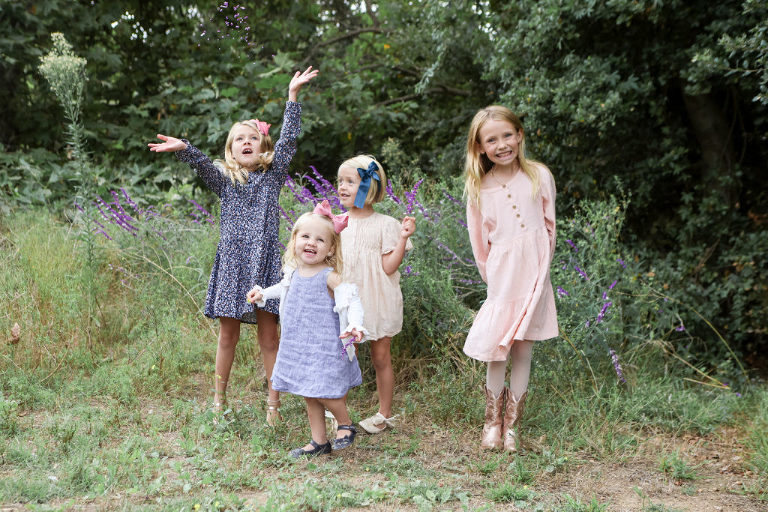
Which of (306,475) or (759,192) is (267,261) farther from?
(759,192)

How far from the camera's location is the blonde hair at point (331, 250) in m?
3.44

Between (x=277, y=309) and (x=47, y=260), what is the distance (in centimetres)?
260

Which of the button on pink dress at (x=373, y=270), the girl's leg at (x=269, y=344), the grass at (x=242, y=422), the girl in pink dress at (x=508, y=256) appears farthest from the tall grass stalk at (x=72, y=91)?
the girl in pink dress at (x=508, y=256)

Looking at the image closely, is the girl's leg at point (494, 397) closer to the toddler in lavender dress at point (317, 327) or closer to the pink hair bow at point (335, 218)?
the toddler in lavender dress at point (317, 327)

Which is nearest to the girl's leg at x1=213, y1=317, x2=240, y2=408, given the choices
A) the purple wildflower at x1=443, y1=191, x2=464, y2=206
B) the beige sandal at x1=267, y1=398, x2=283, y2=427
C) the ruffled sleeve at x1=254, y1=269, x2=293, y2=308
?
the beige sandal at x1=267, y1=398, x2=283, y2=427

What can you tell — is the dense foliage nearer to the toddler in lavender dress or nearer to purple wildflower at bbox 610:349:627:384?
the toddler in lavender dress

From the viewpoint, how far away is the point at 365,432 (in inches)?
152

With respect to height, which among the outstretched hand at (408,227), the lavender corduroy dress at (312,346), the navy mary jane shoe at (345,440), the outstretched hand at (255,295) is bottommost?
the navy mary jane shoe at (345,440)

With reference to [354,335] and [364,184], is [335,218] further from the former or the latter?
[354,335]

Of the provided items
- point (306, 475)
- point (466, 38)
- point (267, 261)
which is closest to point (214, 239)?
point (267, 261)

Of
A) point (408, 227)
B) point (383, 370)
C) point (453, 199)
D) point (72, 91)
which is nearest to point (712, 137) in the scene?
point (453, 199)

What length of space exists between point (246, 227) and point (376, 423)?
1328 millimetres

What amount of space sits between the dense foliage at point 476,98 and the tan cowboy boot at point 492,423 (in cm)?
254

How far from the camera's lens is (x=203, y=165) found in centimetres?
372
